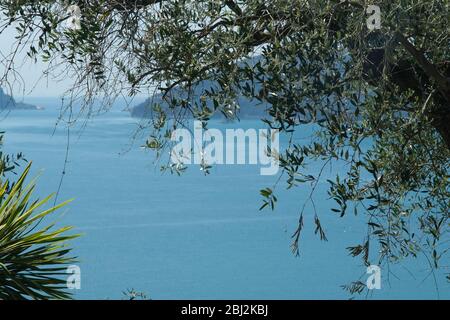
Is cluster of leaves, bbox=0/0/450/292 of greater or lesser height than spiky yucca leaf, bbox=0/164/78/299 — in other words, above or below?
above

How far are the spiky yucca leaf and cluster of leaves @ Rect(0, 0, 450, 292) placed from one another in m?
0.96

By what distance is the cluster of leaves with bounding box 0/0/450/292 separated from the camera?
4461 mm

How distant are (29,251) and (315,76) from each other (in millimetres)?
2505

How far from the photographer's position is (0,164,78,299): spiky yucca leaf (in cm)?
535

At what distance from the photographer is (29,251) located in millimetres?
5555

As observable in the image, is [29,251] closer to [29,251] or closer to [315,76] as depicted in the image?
[29,251]

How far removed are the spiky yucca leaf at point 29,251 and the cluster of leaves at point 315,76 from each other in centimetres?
96

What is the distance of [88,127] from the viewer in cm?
514

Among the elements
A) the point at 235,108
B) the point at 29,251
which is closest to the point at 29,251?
the point at 29,251

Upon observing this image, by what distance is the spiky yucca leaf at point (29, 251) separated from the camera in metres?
5.35
